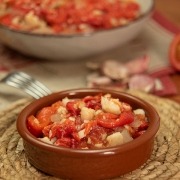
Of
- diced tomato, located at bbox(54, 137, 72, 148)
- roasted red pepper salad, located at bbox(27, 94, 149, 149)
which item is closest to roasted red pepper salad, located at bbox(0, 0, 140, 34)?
roasted red pepper salad, located at bbox(27, 94, 149, 149)

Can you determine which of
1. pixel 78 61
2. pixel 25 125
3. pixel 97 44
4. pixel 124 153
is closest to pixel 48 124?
pixel 25 125

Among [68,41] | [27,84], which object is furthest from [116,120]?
[68,41]

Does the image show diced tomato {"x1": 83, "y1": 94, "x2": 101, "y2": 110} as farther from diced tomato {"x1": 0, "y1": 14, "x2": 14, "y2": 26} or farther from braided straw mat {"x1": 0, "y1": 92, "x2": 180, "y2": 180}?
diced tomato {"x1": 0, "y1": 14, "x2": 14, "y2": 26}

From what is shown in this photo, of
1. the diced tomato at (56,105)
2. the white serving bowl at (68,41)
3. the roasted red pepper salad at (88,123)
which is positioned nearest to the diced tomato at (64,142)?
the roasted red pepper salad at (88,123)

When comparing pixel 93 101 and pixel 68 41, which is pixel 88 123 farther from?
pixel 68 41

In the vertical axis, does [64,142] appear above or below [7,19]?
above
